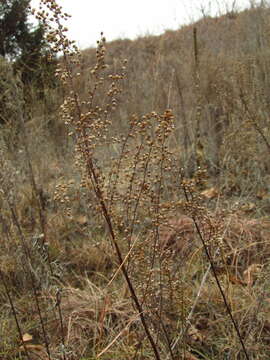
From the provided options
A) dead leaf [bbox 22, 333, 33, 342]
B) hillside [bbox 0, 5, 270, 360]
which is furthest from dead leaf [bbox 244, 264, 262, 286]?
dead leaf [bbox 22, 333, 33, 342]

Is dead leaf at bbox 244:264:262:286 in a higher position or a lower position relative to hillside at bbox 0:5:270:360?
lower

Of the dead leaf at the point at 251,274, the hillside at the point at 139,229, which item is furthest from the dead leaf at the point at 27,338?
the dead leaf at the point at 251,274

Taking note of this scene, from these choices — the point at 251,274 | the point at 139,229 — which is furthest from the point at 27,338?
the point at 251,274

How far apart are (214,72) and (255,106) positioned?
4.74 ft

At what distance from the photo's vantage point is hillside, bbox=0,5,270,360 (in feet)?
4.16

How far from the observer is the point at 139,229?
9.49 feet

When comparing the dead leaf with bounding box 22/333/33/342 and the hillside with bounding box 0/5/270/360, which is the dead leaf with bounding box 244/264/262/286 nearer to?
the hillside with bounding box 0/5/270/360

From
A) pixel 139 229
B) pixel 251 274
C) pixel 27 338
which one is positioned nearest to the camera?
pixel 27 338

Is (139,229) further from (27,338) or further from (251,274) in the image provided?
(27,338)

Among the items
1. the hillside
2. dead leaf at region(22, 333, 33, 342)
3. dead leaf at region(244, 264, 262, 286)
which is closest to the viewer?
the hillside

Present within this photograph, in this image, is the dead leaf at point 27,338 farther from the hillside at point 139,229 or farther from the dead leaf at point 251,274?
the dead leaf at point 251,274

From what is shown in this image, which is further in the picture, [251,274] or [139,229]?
[139,229]

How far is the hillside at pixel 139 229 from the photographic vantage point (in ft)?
4.16

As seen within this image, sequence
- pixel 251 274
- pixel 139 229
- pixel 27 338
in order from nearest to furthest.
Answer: pixel 27 338 → pixel 251 274 → pixel 139 229
